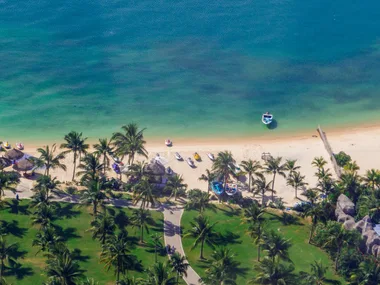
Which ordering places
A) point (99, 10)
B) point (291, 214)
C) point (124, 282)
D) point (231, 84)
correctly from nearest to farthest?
point (124, 282) → point (291, 214) → point (231, 84) → point (99, 10)

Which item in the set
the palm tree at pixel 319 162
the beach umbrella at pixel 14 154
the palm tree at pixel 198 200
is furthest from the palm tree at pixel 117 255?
the palm tree at pixel 319 162

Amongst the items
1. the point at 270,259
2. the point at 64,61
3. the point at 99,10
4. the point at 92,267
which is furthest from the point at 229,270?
the point at 99,10

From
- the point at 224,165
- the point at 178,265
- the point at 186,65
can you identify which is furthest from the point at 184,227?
the point at 186,65

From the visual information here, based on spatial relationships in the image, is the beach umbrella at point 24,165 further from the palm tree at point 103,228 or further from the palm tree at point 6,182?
the palm tree at point 103,228

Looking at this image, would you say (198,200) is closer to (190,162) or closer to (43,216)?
(190,162)

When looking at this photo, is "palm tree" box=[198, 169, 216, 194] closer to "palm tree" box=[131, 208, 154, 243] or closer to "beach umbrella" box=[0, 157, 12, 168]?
"palm tree" box=[131, 208, 154, 243]

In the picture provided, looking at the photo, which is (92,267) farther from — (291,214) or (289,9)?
(289,9)
